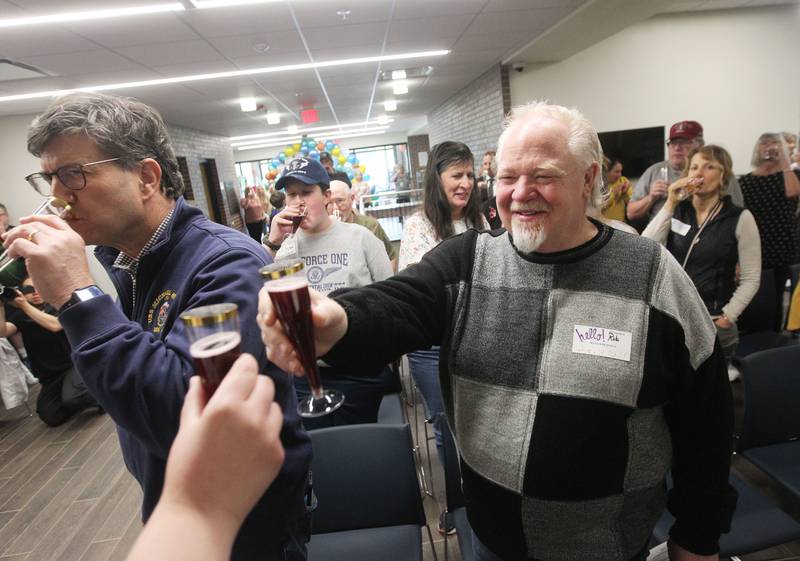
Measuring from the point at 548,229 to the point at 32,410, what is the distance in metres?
5.46

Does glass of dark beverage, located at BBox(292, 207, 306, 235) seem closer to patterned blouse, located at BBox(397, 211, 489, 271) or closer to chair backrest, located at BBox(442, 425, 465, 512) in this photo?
patterned blouse, located at BBox(397, 211, 489, 271)

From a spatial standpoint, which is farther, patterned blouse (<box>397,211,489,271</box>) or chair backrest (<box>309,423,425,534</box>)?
patterned blouse (<box>397,211,489,271</box>)

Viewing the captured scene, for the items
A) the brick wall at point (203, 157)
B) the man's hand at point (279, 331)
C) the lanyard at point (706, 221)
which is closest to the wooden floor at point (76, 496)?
the lanyard at point (706, 221)

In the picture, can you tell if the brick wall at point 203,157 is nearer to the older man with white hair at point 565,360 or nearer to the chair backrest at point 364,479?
the chair backrest at point 364,479

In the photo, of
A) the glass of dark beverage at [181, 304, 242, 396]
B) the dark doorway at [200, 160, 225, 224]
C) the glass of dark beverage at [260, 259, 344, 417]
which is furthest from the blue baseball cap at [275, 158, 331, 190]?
the dark doorway at [200, 160, 225, 224]

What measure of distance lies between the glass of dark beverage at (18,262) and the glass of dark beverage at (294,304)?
1.98 feet

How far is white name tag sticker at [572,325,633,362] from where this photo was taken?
3.29 ft

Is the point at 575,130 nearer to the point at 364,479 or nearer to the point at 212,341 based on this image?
the point at 212,341

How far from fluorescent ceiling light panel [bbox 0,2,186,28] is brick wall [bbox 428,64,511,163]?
152 inches

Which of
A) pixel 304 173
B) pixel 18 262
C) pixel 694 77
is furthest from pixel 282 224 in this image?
pixel 694 77

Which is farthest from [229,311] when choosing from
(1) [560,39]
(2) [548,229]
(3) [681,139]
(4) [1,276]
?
(1) [560,39]

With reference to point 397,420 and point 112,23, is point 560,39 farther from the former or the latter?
point 397,420

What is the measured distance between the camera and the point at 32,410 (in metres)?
4.50

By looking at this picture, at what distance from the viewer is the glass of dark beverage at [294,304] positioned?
2.32 ft
